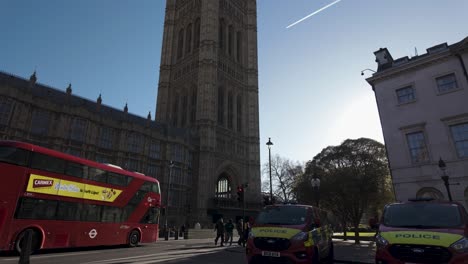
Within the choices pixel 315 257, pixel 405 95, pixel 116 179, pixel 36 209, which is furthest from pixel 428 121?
pixel 36 209

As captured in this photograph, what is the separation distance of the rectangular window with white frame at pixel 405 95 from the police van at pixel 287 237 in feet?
57.2

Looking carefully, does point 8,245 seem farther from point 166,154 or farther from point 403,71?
point 166,154

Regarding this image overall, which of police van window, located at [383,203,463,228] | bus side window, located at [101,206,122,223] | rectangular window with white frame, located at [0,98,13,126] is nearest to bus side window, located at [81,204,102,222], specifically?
bus side window, located at [101,206,122,223]

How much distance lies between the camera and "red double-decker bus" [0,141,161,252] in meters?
10.6

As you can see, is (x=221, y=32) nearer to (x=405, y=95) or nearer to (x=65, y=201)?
(x=405, y=95)

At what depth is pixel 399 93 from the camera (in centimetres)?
2200

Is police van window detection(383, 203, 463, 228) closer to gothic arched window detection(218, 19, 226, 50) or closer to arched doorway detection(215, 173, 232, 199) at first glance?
arched doorway detection(215, 173, 232, 199)

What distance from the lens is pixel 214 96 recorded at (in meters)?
53.7

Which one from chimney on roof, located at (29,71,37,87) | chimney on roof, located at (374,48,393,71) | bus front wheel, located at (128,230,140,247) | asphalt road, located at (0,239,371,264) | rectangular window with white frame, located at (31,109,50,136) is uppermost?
chimney on roof, located at (29,71,37,87)

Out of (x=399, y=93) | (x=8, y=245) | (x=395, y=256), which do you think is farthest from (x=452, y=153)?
(x=8, y=245)

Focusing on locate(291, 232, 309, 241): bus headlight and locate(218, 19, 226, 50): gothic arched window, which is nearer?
locate(291, 232, 309, 241): bus headlight

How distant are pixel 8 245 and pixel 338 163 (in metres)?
37.1

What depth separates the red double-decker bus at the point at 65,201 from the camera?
34.8 ft

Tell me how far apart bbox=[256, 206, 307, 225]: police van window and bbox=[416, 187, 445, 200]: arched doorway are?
1535 cm
